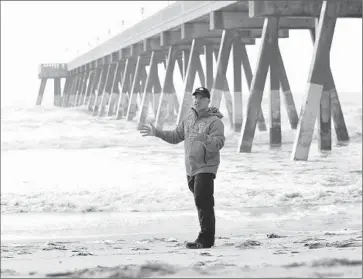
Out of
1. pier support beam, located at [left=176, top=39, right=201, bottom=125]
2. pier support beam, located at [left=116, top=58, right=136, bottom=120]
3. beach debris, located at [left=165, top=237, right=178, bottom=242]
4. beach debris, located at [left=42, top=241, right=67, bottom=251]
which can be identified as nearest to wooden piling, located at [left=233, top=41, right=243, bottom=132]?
pier support beam, located at [left=176, top=39, right=201, bottom=125]

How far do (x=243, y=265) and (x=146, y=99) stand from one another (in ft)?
90.6

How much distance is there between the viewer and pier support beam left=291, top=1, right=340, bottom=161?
46.1 ft

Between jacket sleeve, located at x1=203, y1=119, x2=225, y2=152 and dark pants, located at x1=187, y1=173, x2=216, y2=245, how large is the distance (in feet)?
0.66

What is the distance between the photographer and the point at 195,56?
2431 cm

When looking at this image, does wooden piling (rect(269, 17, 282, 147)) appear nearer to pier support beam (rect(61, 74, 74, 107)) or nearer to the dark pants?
the dark pants

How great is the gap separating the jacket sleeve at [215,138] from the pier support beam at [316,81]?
29.3 feet

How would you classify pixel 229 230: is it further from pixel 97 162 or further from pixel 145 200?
pixel 97 162

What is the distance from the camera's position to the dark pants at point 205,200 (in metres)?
5.23

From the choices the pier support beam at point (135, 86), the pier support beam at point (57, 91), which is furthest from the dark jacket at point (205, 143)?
the pier support beam at point (57, 91)

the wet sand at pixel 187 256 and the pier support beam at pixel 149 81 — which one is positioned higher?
the pier support beam at pixel 149 81

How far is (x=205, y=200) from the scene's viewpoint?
17.2 feet

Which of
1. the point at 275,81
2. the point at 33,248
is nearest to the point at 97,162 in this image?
the point at 275,81

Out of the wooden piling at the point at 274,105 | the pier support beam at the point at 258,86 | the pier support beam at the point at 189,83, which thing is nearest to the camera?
the pier support beam at the point at 258,86

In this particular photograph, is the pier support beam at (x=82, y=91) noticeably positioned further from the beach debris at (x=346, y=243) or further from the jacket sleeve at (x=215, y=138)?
the beach debris at (x=346, y=243)
